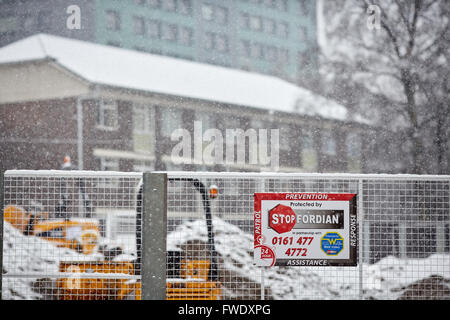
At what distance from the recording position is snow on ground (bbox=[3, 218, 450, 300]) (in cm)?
525

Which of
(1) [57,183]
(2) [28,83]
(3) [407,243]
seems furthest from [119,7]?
(3) [407,243]

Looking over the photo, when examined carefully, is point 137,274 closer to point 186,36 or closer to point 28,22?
point 186,36

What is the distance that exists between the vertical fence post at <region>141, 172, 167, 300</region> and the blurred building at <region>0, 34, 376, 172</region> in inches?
203

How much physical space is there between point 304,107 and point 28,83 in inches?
158

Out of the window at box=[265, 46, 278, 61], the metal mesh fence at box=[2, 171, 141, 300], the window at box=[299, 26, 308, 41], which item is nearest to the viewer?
the metal mesh fence at box=[2, 171, 141, 300]

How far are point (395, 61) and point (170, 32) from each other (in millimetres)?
3417

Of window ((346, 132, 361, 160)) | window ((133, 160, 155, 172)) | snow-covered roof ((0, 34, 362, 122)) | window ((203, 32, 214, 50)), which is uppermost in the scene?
window ((203, 32, 214, 50))

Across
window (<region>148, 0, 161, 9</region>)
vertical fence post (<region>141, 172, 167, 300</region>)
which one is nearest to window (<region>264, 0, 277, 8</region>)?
window (<region>148, 0, 161, 9</region>)

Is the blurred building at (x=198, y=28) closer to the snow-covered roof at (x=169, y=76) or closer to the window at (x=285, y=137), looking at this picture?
the snow-covered roof at (x=169, y=76)

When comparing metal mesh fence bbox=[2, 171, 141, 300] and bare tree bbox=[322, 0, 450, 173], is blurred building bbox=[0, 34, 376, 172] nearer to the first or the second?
bare tree bbox=[322, 0, 450, 173]

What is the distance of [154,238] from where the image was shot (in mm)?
3529

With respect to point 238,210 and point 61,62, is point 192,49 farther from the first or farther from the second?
point 238,210
